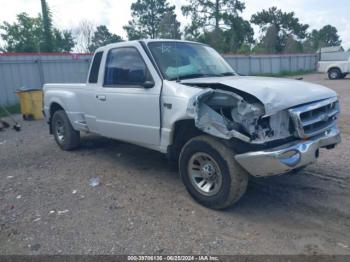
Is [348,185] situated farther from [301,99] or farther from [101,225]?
[101,225]

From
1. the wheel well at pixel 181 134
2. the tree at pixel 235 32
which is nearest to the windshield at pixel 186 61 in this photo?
the wheel well at pixel 181 134

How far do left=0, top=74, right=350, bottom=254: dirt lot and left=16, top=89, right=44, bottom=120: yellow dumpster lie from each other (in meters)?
6.32

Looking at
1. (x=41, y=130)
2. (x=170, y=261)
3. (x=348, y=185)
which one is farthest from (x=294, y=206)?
(x=41, y=130)

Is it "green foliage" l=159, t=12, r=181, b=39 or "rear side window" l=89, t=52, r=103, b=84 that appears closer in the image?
"rear side window" l=89, t=52, r=103, b=84

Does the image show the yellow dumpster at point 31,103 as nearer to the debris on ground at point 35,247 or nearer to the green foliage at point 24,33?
the debris on ground at point 35,247

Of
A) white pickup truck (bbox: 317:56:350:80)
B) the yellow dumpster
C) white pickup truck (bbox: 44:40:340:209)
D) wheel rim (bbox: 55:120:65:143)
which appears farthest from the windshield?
white pickup truck (bbox: 317:56:350:80)

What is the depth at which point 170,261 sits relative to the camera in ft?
9.97

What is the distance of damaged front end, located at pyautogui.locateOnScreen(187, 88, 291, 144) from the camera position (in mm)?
3426

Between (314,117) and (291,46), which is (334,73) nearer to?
(314,117)

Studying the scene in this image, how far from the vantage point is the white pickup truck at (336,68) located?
2338cm

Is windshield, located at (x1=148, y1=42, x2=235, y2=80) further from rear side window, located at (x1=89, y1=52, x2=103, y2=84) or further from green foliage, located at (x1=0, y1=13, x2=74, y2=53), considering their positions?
green foliage, located at (x1=0, y1=13, x2=74, y2=53)

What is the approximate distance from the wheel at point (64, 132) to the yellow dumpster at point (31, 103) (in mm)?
5212

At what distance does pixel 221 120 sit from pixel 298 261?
5.02ft

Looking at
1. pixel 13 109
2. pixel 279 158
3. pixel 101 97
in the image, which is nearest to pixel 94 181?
pixel 101 97
